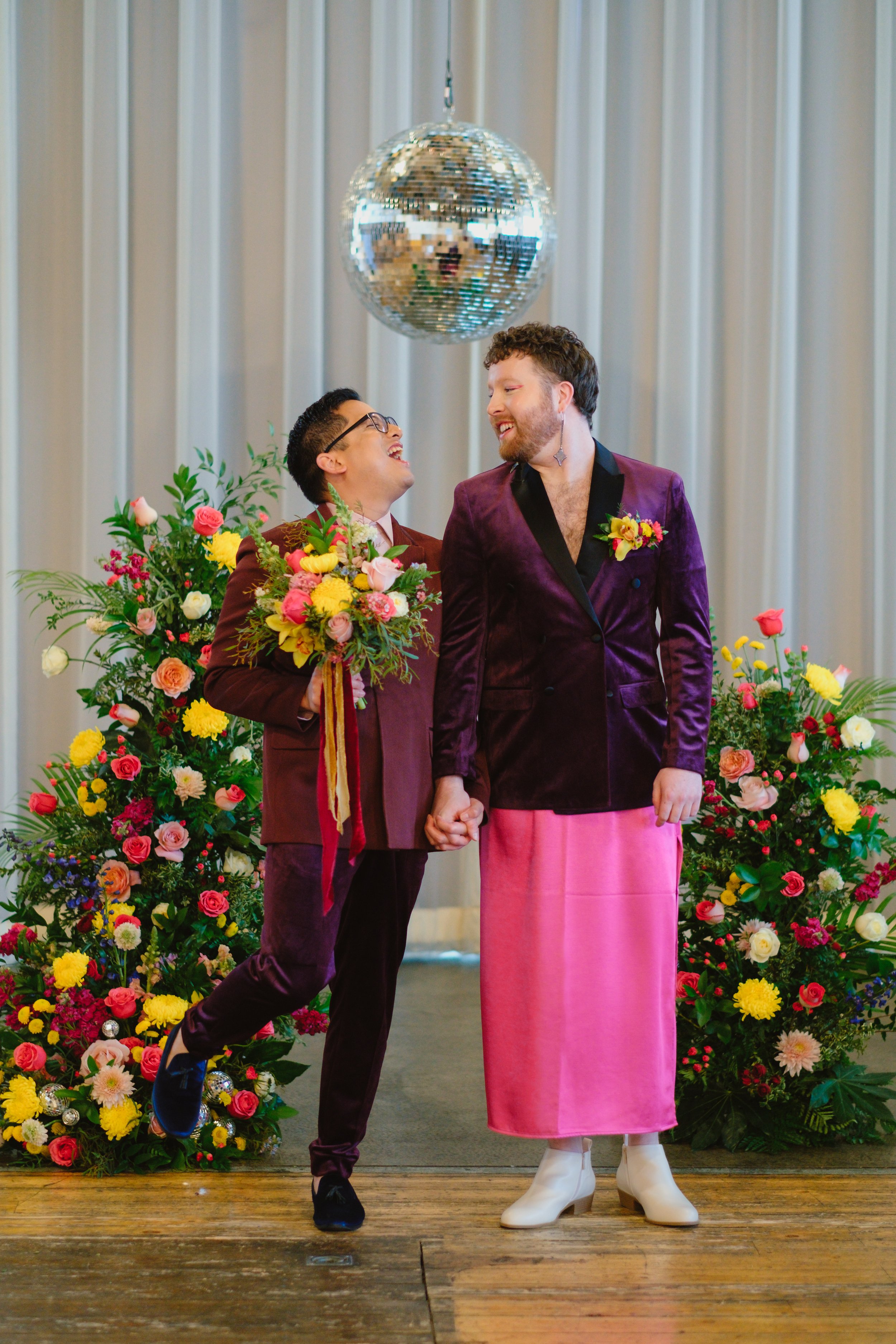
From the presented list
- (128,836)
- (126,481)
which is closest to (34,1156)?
(128,836)

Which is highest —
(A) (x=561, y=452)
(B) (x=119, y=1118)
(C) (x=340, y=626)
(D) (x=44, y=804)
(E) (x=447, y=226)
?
(E) (x=447, y=226)

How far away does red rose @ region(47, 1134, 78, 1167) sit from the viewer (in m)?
2.71

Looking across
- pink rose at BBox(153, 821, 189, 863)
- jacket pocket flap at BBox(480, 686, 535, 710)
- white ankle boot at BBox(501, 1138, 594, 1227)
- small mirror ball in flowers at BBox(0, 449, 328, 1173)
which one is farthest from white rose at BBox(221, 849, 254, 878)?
white ankle boot at BBox(501, 1138, 594, 1227)

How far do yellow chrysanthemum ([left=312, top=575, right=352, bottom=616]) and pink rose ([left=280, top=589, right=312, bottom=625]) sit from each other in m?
0.01

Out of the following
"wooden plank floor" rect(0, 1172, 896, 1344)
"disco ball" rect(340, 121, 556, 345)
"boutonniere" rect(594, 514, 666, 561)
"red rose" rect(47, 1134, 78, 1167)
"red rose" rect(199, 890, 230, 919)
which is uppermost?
"disco ball" rect(340, 121, 556, 345)

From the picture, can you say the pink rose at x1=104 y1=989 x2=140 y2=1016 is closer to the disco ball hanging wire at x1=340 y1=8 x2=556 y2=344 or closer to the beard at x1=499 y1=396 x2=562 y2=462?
the beard at x1=499 y1=396 x2=562 y2=462

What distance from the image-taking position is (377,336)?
192 inches

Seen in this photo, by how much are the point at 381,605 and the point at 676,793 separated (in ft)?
2.32

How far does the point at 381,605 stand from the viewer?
2162mm

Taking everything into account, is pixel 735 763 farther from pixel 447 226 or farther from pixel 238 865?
pixel 447 226

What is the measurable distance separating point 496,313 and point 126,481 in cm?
212

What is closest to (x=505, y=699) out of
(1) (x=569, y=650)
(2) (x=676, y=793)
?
(1) (x=569, y=650)

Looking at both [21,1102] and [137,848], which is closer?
[21,1102]

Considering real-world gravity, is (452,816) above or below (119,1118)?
above
